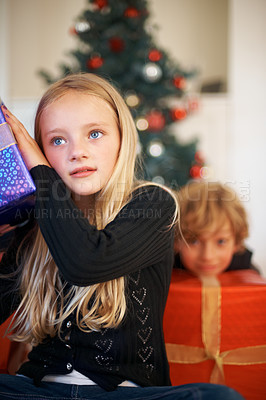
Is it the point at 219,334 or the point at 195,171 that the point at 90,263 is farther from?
the point at 195,171

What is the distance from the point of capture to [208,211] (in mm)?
1143

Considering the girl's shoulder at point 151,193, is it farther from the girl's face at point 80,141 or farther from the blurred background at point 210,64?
the blurred background at point 210,64

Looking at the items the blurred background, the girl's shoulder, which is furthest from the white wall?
the girl's shoulder

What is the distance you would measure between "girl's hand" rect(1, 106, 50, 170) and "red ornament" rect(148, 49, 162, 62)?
1524 millimetres

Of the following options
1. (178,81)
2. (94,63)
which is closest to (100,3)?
(94,63)

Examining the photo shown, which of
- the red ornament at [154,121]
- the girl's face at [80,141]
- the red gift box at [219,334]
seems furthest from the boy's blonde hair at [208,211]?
the red ornament at [154,121]

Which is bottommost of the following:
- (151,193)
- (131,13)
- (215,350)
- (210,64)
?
(215,350)

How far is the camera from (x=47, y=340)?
2.61 ft

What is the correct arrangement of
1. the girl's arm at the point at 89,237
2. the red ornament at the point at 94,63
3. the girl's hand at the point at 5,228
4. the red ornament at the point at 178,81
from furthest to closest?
the red ornament at the point at 178,81 → the red ornament at the point at 94,63 → the girl's hand at the point at 5,228 → the girl's arm at the point at 89,237

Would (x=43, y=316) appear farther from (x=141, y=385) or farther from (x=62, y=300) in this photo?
(x=141, y=385)

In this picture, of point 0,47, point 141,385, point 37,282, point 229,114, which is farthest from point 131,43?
point 141,385

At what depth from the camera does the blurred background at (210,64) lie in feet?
9.71

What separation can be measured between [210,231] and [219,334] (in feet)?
0.95

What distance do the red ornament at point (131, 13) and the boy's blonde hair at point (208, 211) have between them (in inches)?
50.6
